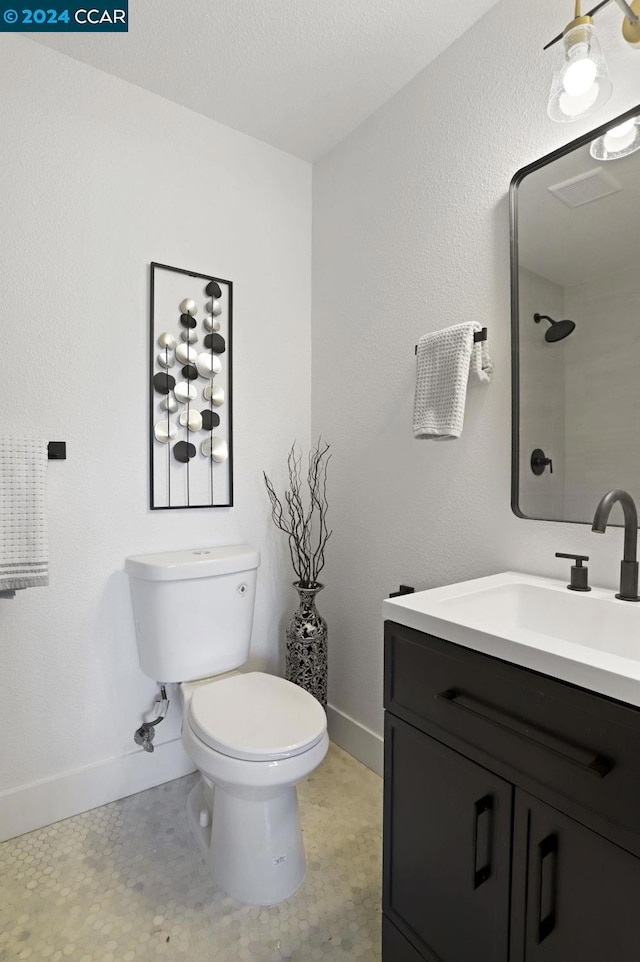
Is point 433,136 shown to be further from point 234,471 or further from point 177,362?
point 234,471

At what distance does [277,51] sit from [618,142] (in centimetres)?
111

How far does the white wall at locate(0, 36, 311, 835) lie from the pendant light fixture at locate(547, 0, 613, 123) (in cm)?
124

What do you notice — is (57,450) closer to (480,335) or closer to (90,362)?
(90,362)

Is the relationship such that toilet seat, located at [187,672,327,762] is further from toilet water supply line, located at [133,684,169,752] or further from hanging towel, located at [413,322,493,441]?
hanging towel, located at [413,322,493,441]

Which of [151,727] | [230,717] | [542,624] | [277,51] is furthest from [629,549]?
[277,51]

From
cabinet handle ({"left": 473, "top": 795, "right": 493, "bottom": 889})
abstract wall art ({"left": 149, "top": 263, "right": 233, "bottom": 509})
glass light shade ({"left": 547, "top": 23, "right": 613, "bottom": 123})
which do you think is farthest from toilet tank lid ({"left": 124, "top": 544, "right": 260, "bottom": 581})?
glass light shade ({"left": 547, "top": 23, "right": 613, "bottom": 123})

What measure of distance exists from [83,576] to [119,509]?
251 millimetres

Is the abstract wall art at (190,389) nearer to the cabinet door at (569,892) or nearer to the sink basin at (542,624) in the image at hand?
the sink basin at (542,624)

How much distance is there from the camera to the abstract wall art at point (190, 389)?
1838mm

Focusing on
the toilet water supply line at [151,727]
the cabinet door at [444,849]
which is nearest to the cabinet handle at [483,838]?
the cabinet door at [444,849]

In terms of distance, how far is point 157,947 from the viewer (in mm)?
1223

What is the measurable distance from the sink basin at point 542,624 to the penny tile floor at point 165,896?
2.83ft

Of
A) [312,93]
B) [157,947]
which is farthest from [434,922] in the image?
[312,93]

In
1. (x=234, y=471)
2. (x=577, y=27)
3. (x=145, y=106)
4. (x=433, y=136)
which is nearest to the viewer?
(x=577, y=27)
